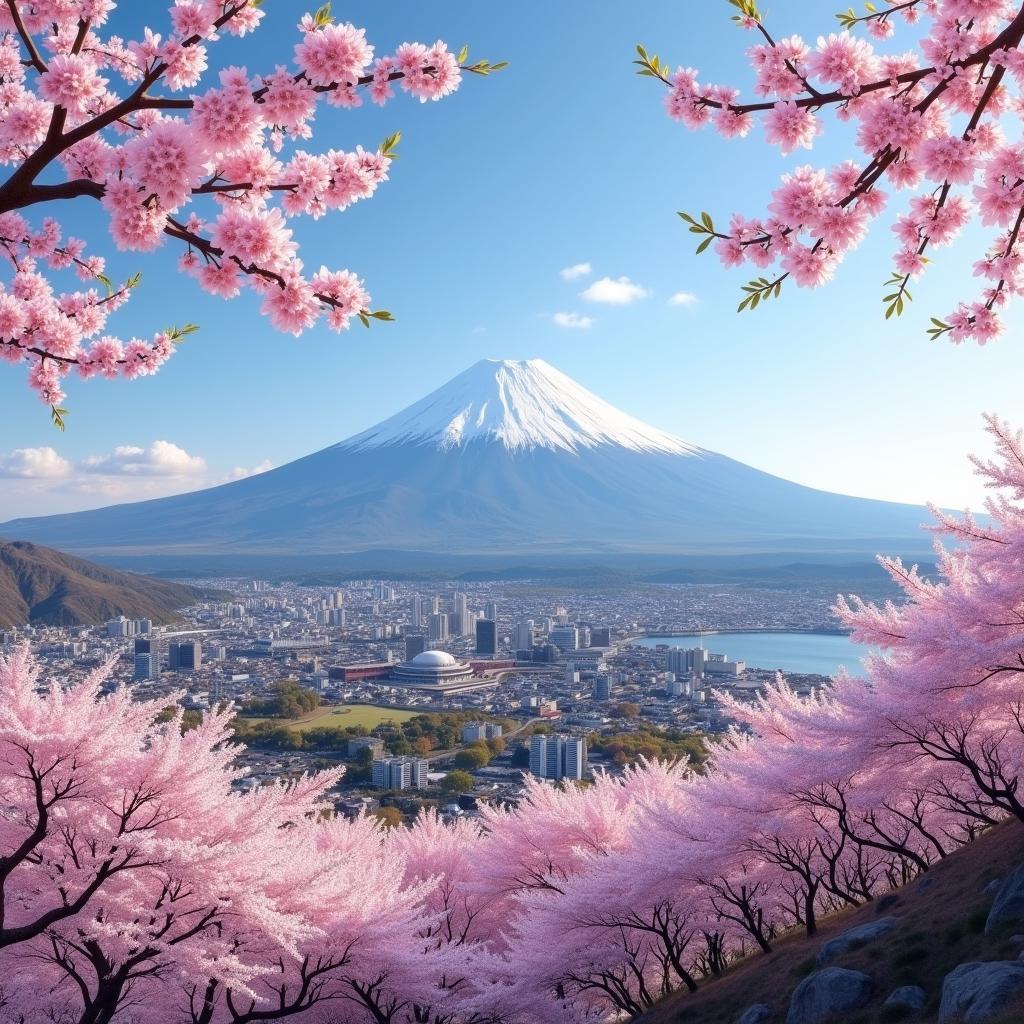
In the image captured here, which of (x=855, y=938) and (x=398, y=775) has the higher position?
(x=855, y=938)

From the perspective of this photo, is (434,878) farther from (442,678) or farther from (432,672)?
(432,672)

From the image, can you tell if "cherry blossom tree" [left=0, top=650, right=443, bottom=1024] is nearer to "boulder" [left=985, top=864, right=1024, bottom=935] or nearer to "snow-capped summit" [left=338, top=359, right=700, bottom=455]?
"boulder" [left=985, top=864, right=1024, bottom=935]

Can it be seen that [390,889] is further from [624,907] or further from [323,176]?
[323,176]

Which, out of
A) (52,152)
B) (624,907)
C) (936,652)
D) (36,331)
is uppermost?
(52,152)

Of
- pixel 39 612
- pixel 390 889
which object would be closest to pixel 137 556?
pixel 39 612

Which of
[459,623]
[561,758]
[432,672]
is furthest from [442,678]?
[561,758]
